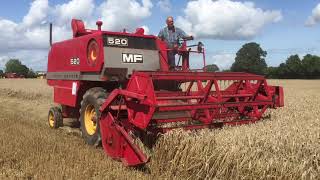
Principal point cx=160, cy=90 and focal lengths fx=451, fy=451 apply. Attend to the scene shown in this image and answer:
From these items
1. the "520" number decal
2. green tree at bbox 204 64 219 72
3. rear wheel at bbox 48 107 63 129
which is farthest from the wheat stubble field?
rear wheel at bbox 48 107 63 129

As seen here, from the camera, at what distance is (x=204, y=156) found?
5.55 meters

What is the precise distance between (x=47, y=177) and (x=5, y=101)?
1385cm

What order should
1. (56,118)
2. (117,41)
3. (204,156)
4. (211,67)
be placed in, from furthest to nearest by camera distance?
(56,118) → (211,67) → (117,41) → (204,156)

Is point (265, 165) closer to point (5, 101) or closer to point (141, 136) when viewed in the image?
point (141, 136)

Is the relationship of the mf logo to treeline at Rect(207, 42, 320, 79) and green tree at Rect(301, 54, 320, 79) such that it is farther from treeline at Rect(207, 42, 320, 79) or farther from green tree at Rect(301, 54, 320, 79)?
green tree at Rect(301, 54, 320, 79)

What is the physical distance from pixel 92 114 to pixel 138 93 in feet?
6.67

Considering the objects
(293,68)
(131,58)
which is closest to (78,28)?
(131,58)

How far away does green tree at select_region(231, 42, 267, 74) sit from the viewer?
64.7 meters

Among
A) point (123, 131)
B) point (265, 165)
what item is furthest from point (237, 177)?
point (123, 131)

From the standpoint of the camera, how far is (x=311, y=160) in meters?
4.65

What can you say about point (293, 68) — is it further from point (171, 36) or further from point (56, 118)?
point (171, 36)

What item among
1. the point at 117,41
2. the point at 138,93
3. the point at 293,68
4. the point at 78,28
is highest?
the point at 293,68

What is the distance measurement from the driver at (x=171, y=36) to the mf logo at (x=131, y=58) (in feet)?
2.36

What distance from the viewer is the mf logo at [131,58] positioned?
8.23m
